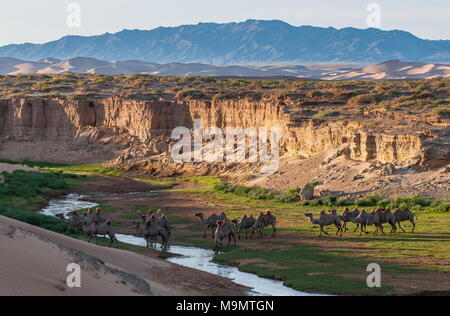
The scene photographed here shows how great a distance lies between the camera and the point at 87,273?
1708 centimetres

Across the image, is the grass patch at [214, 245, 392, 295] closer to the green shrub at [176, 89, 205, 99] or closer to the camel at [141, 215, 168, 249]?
the camel at [141, 215, 168, 249]

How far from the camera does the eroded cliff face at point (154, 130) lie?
39.2 m

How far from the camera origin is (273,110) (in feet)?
172

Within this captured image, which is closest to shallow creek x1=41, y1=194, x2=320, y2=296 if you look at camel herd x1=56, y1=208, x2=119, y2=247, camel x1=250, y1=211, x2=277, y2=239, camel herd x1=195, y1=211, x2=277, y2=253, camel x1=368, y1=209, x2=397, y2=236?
camel herd x1=195, y1=211, x2=277, y2=253

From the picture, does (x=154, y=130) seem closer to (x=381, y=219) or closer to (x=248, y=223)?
(x=248, y=223)

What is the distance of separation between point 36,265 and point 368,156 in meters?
26.4

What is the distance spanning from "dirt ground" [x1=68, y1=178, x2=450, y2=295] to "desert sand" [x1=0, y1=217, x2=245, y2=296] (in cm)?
353

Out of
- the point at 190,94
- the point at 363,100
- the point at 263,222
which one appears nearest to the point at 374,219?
the point at 263,222

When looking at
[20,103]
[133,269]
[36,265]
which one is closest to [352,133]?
[133,269]

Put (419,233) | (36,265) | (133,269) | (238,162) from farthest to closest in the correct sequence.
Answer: (238,162) → (419,233) → (133,269) → (36,265)

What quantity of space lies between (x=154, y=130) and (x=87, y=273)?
45770 mm

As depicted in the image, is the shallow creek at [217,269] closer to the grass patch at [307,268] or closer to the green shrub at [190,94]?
the grass patch at [307,268]

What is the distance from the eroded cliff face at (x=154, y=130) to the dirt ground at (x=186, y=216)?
814cm
